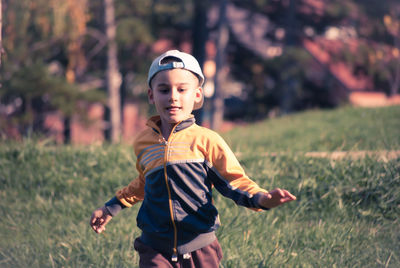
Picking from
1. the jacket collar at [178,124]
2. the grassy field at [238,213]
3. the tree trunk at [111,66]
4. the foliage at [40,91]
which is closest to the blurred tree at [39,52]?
the foliage at [40,91]

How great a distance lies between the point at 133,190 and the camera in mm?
3051

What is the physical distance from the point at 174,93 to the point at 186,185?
0.51 m

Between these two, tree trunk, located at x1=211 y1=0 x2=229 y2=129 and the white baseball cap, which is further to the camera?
tree trunk, located at x1=211 y1=0 x2=229 y2=129

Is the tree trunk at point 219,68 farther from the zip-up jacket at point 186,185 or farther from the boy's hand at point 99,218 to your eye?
the zip-up jacket at point 186,185

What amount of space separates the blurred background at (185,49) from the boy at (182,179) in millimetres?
11710

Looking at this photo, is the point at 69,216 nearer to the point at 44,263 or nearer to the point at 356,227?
the point at 44,263

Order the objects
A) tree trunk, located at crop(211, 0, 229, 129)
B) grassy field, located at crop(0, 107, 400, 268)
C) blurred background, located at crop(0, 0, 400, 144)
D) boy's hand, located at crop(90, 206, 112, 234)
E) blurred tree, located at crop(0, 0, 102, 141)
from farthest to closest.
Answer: tree trunk, located at crop(211, 0, 229, 129)
blurred background, located at crop(0, 0, 400, 144)
blurred tree, located at crop(0, 0, 102, 141)
grassy field, located at crop(0, 107, 400, 268)
boy's hand, located at crop(90, 206, 112, 234)

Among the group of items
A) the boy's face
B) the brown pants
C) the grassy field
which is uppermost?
the boy's face

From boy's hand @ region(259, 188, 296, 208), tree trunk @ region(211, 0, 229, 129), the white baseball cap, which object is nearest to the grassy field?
boy's hand @ region(259, 188, 296, 208)

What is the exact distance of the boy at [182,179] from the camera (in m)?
2.64

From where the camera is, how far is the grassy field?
378 centimetres

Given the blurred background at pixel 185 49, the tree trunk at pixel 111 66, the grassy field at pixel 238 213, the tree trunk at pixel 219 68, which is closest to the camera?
the grassy field at pixel 238 213

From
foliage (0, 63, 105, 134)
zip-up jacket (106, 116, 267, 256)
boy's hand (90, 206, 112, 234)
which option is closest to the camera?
zip-up jacket (106, 116, 267, 256)

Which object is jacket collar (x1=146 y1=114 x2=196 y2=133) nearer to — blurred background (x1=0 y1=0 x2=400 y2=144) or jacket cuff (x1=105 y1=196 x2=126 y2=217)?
jacket cuff (x1=105 y1=196 x2=126 y2=217)
